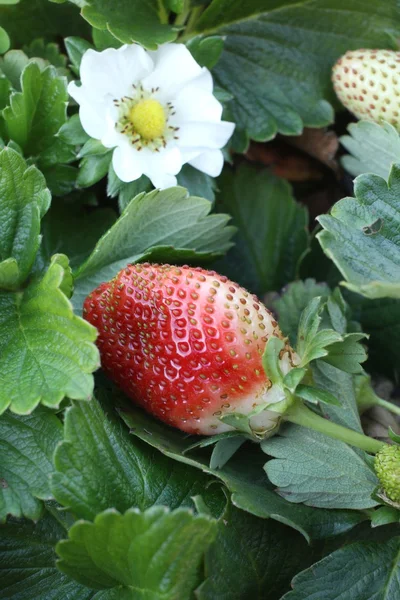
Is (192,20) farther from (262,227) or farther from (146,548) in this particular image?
(146,548)

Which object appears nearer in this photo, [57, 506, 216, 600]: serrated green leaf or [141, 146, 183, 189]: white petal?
[57, 506, 216, 600]: serrated green leaf

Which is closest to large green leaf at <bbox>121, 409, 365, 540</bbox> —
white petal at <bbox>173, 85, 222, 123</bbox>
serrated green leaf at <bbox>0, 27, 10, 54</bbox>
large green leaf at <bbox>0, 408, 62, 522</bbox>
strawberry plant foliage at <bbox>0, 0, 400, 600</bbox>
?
strawberry plant foliage at <bbox>0, 0, 400, 600</bbox>

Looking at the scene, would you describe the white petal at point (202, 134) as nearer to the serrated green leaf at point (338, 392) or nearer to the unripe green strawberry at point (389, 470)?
the serrated green leaf at point (338, 392)

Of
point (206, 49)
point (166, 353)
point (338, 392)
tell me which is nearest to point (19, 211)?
point (166, 353)

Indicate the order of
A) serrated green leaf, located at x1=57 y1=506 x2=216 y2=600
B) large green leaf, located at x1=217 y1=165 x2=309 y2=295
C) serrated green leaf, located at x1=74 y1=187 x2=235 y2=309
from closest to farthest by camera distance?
serrated green leaf, located at x1=57 y1=506 x2=216 y2=600
serrated green leaf, located at x1=74 y1=187 x2=235 y2=309
large green leaf, located at x1=217 y1=165 x2=309 y2=295

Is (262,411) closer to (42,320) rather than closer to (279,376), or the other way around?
(279,376)

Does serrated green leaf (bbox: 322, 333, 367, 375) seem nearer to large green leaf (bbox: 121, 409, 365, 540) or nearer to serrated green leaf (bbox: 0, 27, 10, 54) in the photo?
large green leaf (bbox: 121, 409, 365, 540)

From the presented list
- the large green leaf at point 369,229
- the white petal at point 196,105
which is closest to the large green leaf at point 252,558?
the large green leaf at point 369,229
